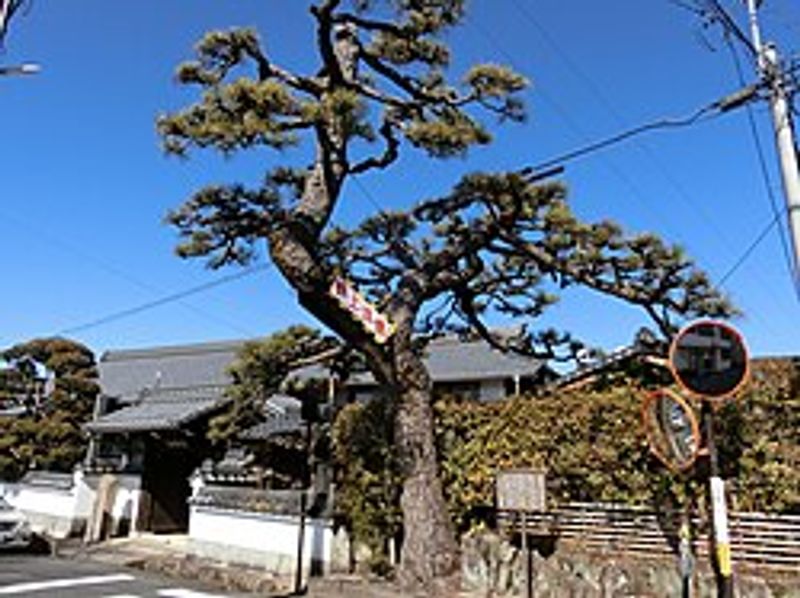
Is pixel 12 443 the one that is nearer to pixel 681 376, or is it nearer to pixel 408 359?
pixel 408 359

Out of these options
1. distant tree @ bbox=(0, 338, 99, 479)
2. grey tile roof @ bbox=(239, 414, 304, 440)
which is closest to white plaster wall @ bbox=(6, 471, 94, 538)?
distant tree @ bbox=(0, 338, 99, 479)

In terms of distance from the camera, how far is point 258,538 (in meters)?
11.7

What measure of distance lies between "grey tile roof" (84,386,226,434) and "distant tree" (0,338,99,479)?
86 centimetres

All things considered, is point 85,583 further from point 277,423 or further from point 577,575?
point 277,423

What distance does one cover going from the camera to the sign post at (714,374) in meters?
4.25

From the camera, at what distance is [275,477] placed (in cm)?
1464

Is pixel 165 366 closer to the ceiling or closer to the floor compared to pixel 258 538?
closer to the ceiling

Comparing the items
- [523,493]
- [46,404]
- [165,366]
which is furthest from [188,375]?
[523,493]

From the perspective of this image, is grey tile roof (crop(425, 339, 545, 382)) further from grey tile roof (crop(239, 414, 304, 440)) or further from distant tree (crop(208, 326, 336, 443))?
distant tree (crop(208, 326, 336, 443))

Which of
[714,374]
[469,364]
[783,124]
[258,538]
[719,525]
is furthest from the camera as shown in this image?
[469,364]

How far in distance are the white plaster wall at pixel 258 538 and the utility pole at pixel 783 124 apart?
7.73m

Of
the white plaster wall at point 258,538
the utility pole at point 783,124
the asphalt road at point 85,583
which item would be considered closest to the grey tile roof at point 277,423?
the white plaster wall at point 258,538

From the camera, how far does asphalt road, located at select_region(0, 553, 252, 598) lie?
31.4 ft

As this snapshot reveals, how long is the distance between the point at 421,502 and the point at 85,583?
218 inches
